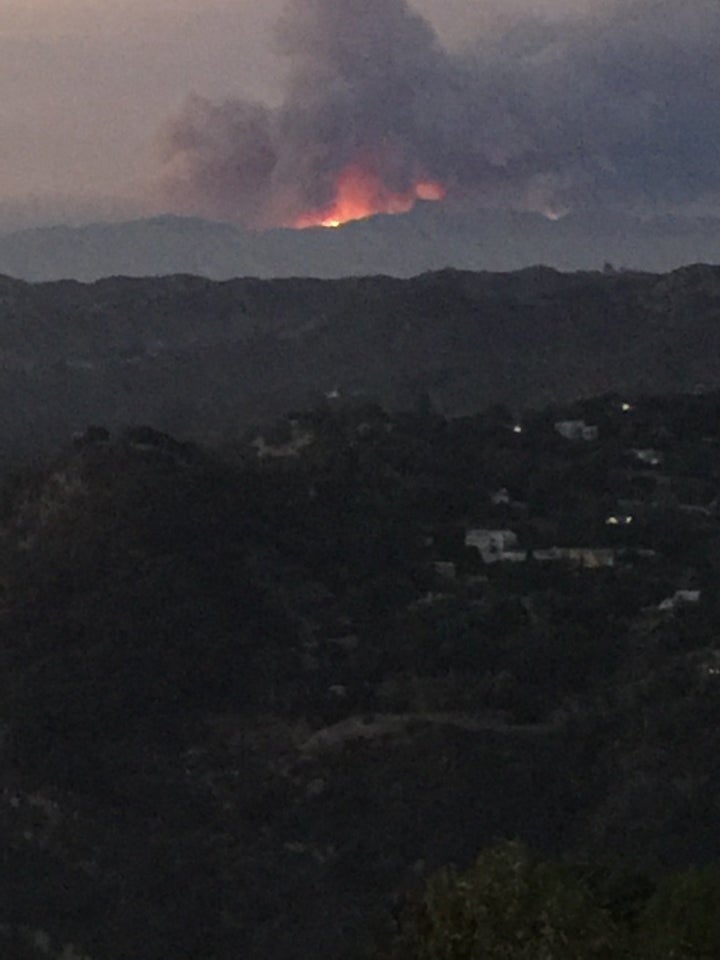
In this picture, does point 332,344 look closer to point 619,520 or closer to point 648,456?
point 648,456

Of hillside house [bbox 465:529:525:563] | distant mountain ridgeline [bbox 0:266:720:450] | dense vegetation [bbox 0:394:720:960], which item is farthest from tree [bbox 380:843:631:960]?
distant mountain ridgeline [bbox 0:266:720:450]

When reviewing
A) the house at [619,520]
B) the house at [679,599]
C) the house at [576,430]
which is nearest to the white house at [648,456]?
the house at [576,430]

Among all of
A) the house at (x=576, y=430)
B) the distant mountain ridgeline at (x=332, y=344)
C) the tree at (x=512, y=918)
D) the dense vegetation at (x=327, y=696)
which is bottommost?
the dense vegetation at (x=327, y=696)

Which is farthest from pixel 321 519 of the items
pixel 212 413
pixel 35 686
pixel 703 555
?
pixel 212 413

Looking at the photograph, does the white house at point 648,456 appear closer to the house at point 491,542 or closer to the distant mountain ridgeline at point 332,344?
the house at point 491,542

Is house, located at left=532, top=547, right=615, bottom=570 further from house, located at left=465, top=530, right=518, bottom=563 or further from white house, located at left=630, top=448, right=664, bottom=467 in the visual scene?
white house, located at left=630, top=448, right=664, bottom=467
